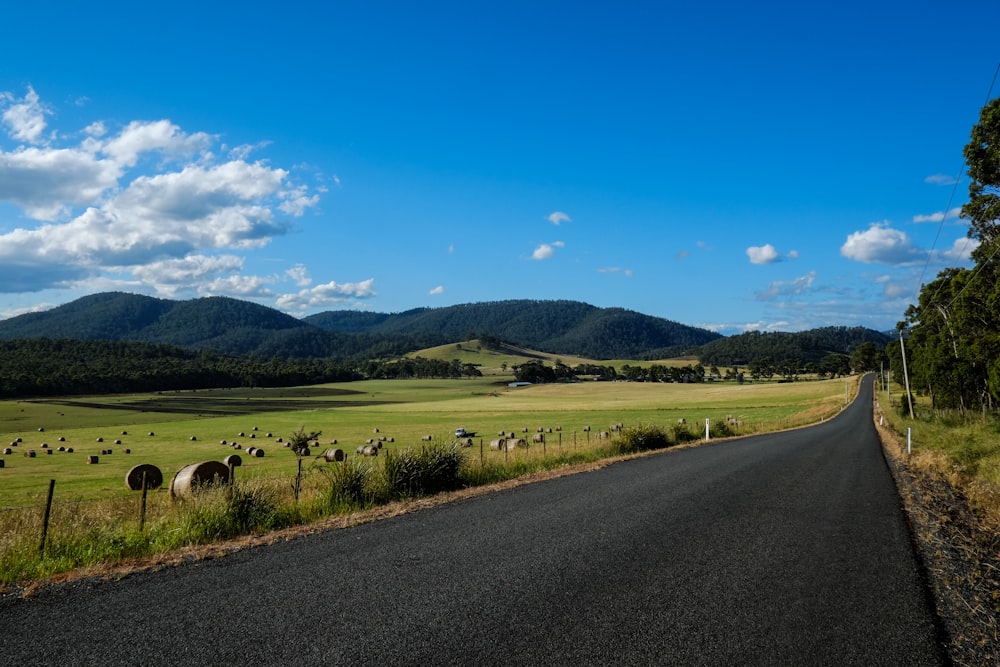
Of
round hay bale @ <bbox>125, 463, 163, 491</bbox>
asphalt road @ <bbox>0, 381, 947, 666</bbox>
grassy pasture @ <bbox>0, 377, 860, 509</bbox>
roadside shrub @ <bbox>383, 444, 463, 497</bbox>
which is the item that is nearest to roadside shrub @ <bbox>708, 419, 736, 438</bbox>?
grassy pasture @ <bbox>0, 377, 860, 509</bbox>

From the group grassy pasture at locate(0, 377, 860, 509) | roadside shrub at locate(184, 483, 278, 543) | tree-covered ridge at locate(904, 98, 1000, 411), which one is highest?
tree-covered ridge at locate(904, 98, 1000, 411)

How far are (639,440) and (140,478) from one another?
2279 centimetres

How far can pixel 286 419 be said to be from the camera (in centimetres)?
8500

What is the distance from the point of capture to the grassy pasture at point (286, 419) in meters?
37.2

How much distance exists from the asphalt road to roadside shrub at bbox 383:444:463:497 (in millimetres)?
2885

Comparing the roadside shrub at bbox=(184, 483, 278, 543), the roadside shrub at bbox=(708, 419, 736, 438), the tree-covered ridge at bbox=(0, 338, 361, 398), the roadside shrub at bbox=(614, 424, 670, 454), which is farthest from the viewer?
the tree-covered ridge at bbox=(0, 338, 361, 398)

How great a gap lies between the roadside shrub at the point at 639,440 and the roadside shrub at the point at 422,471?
10.7 meters

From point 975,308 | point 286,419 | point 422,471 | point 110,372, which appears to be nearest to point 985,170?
point 975,308

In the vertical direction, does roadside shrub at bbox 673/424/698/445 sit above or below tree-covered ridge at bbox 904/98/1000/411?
below

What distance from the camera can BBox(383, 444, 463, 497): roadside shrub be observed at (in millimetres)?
14586

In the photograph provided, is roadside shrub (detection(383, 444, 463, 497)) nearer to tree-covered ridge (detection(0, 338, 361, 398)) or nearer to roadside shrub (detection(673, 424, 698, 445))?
roadside shrub (detection(673, 424, 698, 445))

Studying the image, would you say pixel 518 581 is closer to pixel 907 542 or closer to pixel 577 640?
pixel 577 640

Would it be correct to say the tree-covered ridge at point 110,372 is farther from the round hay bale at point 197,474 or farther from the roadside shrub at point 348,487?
the roadside shrub at point 348,487

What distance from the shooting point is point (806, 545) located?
31.4 ft
